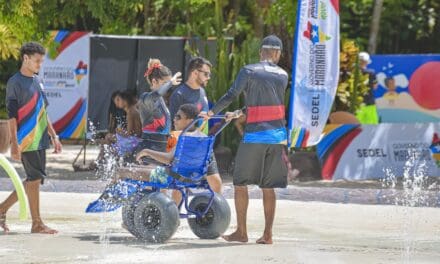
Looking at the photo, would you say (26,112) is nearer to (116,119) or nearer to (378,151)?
(116,119)

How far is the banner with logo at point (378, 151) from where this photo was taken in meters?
16.1

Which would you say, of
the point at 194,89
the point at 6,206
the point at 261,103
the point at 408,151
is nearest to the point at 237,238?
the point at 261,103

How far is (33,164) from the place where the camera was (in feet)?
35.0

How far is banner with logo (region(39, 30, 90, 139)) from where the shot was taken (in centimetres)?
2267

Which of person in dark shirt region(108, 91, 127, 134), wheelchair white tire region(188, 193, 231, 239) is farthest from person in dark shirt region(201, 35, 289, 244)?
person in dark shirt region(108, 91, 127, 134)

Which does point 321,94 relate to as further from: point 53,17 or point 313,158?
point 53,17

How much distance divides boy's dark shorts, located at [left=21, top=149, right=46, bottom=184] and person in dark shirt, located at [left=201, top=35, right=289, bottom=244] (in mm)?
1632

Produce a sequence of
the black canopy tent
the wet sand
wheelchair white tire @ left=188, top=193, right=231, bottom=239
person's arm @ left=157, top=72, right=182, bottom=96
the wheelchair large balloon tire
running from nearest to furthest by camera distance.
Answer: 1. the wet sand
2. the wheelchair large balloon tire
3. wheelchair white tire @ left=188, top=193, right=231, bottom=239
4. person's arm @ left=157, top=72, right=182, bottom=96
5. the black canopy tent

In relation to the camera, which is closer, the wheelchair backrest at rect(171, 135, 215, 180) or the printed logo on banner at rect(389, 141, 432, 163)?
the wheelchair backrest at rect(171, 135, 215, 180)

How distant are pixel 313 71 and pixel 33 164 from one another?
18.1ft

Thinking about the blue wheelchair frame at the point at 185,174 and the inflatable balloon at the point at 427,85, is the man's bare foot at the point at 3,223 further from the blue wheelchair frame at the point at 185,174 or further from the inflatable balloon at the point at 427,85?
the inflatable balloon at the point at 427,85

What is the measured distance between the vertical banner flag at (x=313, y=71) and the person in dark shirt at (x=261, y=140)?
4.72 m

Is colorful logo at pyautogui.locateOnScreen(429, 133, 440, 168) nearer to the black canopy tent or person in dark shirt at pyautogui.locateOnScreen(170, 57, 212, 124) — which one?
the black canopy tent

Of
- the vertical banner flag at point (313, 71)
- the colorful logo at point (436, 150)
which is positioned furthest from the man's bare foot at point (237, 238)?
the colorful logo at point (436, 150)
